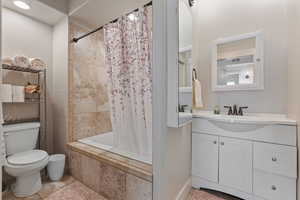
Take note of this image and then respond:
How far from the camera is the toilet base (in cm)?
151

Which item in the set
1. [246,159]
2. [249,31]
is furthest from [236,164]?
[249,31]

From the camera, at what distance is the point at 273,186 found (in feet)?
4.28

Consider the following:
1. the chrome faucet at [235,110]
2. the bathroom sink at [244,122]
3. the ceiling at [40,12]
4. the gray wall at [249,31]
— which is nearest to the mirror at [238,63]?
the gray wall at [249,31]

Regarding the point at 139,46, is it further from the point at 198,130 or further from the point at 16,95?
the point at 16,95

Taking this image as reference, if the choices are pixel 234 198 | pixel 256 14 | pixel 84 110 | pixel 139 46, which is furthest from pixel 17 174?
pixel 256 14

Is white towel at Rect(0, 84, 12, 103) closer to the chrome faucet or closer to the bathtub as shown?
the bathtub

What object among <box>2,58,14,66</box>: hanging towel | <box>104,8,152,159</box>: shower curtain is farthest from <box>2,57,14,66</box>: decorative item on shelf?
<box>104,8,152,159</box>: shower curtain

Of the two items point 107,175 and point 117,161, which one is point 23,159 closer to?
point 107,175

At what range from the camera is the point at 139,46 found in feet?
4.83

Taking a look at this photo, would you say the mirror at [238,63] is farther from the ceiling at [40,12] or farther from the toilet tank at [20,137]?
the toilet tank at [20,137]

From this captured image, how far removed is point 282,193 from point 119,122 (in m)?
1.62

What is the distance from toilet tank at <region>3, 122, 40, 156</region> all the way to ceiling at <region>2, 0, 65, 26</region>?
1.44 m

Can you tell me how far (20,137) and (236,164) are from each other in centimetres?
238

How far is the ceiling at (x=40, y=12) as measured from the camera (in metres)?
1.75
